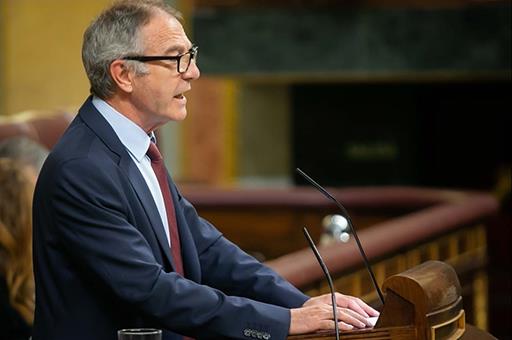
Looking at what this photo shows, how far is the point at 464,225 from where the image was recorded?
5.87 m

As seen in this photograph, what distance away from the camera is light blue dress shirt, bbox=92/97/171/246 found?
248 centimetres

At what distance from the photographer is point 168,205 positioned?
2.57m

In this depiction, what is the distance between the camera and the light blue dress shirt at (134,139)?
2.48 meters

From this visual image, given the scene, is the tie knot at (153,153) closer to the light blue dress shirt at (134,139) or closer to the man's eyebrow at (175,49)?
the light blue dress shirt at (134,139)

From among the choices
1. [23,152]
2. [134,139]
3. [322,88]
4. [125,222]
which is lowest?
[322,88]

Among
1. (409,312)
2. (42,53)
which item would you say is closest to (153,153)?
(409,312)

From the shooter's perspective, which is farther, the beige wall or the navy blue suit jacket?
the beige wall

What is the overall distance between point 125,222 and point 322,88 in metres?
8.08

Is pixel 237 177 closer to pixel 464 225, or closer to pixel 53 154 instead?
pixel 464 225

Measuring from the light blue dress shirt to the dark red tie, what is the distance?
0.07 ft

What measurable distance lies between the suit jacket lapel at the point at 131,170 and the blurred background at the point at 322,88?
6.20m

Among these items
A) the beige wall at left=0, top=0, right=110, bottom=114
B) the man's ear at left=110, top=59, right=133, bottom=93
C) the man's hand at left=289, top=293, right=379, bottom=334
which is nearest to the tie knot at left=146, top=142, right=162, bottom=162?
the man's ear at left=110, top=59, right=133, bottom=93

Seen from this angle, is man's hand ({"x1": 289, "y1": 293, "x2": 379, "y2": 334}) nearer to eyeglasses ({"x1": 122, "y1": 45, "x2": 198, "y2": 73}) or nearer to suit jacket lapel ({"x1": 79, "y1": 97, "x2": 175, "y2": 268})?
suit jacket lapel ({"x1": 79, "y1": 97, "x2": 175, "y2": 268})

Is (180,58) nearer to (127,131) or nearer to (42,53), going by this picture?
(127,131)
